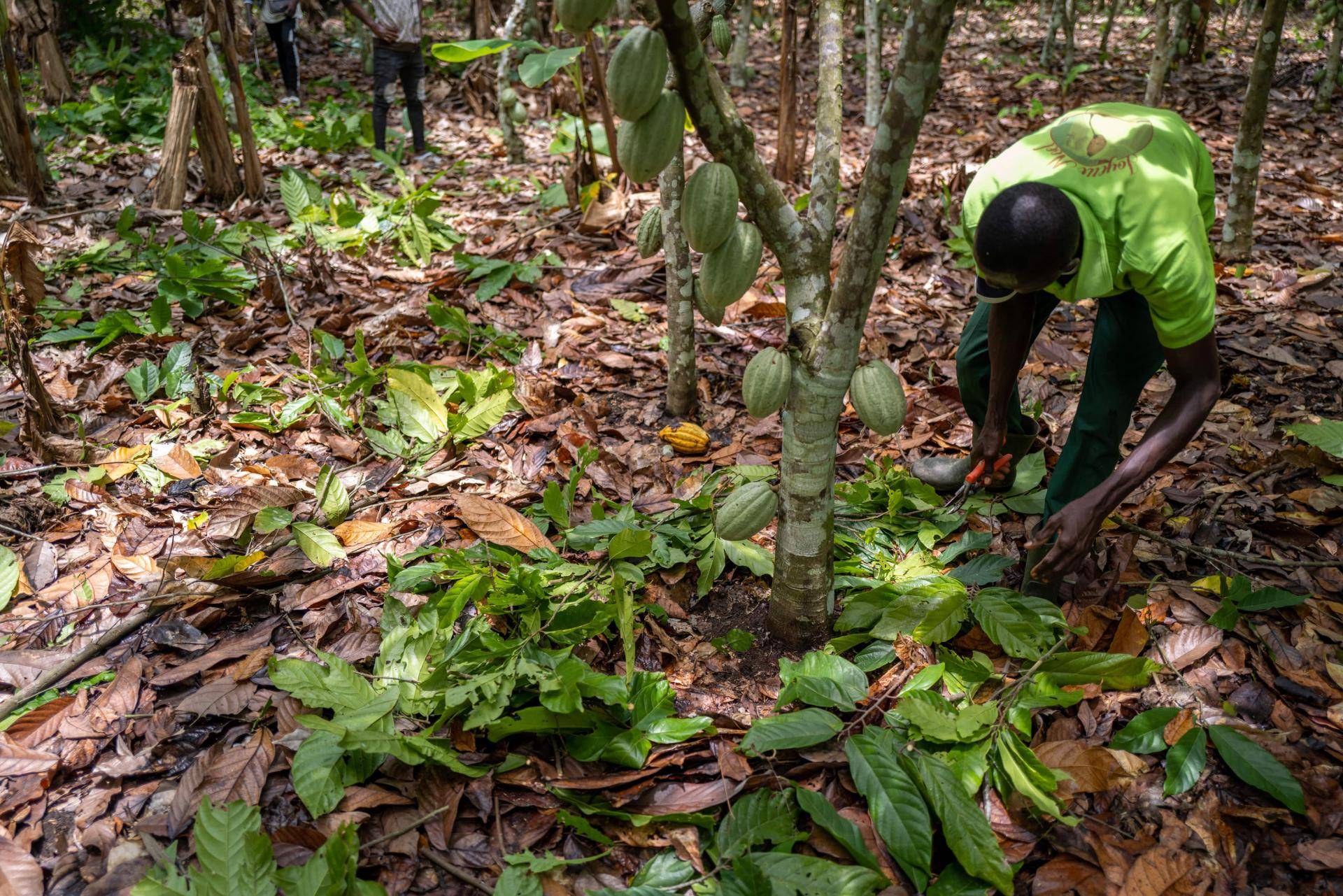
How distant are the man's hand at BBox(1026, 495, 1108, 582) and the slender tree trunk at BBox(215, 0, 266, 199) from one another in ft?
14.8

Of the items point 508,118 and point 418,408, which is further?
point 508,118

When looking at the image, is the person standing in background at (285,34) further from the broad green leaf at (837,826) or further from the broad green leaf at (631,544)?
the broad green leaf at (837,826)

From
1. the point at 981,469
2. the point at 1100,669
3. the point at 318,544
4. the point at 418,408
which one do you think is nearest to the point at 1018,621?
the point at 1100,669

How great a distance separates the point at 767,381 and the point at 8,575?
1974 millimetres

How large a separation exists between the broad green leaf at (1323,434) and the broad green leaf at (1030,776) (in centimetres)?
144

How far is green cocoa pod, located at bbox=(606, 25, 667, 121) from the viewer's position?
129cm

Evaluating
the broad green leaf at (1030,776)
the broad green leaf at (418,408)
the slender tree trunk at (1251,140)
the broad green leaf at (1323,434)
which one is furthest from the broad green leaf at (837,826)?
the slender tree trunk at (1251,140)

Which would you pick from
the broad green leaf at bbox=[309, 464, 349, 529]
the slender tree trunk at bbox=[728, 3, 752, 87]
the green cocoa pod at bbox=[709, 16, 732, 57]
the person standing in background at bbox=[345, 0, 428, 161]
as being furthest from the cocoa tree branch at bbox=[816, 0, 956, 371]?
the slender tree trunk at bbox=[728, 3, 752, 87]

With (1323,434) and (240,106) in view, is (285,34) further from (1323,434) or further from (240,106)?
(1323,434)

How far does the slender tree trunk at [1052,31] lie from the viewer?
7.61 m

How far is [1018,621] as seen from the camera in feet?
6.31

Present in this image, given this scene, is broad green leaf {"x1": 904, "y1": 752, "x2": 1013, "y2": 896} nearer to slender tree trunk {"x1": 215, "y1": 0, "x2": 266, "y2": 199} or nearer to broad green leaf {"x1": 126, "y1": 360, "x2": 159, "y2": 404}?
broad green leaf {"x1": 126, "y1": 360, "x2": 159, "y2": 404}

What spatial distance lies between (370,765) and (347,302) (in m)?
2.51

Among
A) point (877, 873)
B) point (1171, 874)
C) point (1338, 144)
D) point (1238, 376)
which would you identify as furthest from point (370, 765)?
point (1338, 144)
